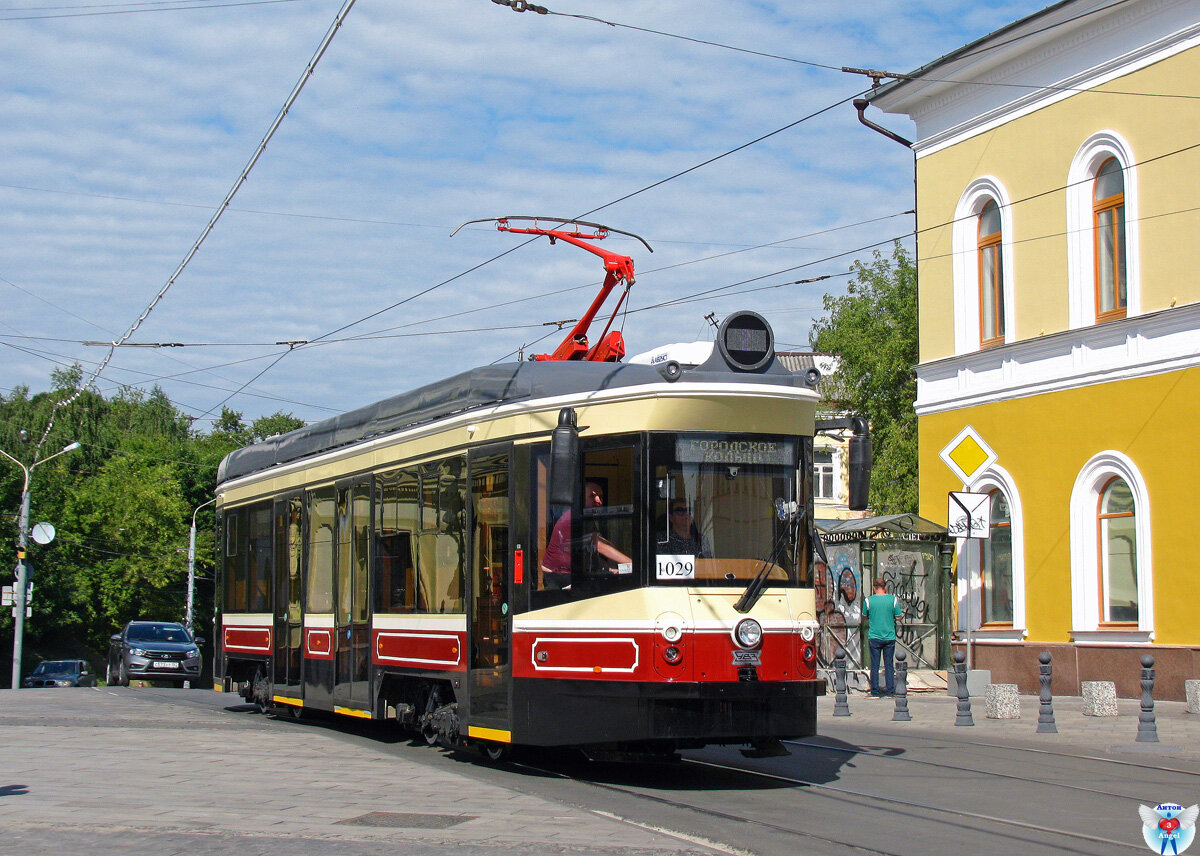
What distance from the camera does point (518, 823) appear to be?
29.4 feet

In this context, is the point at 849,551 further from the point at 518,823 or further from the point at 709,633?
the point at 518,823

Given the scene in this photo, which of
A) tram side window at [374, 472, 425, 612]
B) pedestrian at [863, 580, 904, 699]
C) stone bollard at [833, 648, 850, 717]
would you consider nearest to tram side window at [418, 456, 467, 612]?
tram side window at [374, 472, 425, 612]

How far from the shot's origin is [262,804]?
385 inches

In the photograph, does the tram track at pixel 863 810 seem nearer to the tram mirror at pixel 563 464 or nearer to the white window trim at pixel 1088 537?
the tram mirror at pixel 563 464

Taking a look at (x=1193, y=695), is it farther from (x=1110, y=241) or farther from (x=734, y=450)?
(x=734, y=450)

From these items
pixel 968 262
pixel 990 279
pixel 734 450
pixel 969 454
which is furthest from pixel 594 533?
pixel 968 262

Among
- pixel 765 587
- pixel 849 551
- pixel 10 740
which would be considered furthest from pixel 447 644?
pixel 849 551

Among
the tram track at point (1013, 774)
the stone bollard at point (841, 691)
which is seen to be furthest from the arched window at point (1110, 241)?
the tram track at point (1013, 774)

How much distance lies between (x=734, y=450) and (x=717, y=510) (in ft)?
1.63

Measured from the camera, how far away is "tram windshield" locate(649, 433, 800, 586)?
10.7 metres

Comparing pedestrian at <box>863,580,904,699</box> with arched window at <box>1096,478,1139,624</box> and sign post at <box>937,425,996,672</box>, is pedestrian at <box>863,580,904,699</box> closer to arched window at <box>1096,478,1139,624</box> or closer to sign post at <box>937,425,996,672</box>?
sign post at <box>937,425,996,672</box>

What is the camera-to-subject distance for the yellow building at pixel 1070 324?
20.0 meters

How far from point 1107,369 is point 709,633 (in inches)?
500

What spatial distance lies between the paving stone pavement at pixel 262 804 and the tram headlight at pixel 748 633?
5.98 feet
